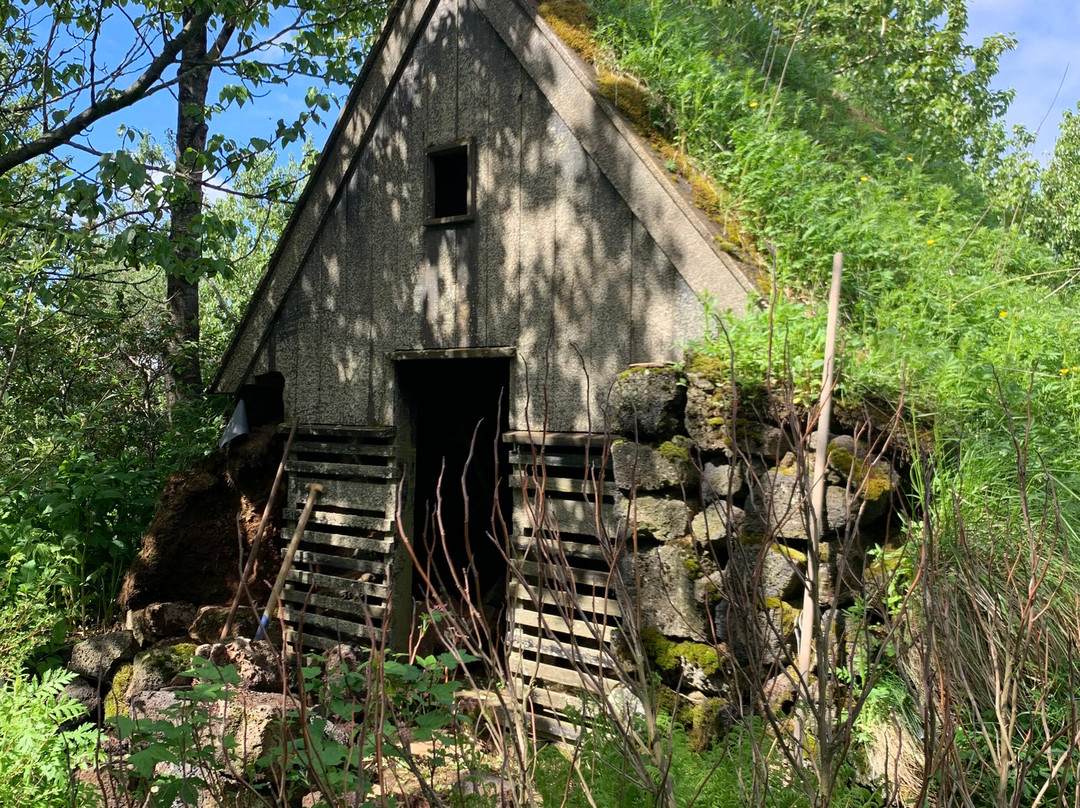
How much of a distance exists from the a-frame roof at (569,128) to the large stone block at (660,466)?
931 millimetres

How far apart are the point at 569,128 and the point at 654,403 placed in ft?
7.21

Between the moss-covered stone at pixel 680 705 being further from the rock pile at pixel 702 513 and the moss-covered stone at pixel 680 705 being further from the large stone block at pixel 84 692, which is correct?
the large stone block at pixel 84 692

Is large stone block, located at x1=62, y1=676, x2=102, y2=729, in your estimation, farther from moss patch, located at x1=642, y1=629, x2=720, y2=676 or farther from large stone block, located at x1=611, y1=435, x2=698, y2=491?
large stone block, located at x1=611, y1=435, x2=698, y2=491

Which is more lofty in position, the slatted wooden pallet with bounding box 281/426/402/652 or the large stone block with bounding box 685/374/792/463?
the large stone block with bounding box 685/374/792/463

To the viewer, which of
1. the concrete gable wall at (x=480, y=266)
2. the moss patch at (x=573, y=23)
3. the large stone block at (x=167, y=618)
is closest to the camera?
the concrete gable wall at (x=480, y=266)

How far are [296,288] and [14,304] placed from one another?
10.6 feet

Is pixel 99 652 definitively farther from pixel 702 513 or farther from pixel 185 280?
pixel 185 280

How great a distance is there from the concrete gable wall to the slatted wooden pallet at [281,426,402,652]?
27 centimetres

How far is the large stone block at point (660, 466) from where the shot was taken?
4.63 meters

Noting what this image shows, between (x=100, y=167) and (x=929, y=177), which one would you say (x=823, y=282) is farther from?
(x=100, y=167)

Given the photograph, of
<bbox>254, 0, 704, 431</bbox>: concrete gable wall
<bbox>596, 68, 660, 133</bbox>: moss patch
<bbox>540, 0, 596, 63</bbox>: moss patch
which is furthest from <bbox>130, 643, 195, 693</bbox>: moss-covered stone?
<bbox>540, 0, 596, 63</bbox>: moss patch

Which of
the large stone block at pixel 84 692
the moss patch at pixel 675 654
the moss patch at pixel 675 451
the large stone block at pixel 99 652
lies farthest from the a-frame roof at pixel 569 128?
the large stone block at pixel 84 692

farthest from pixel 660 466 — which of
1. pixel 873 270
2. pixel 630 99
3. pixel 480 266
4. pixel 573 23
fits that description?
pixel 573 23

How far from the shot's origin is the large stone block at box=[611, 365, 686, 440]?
4762 millimetres
